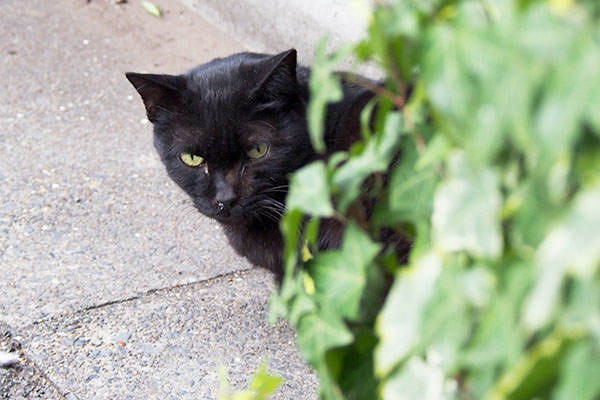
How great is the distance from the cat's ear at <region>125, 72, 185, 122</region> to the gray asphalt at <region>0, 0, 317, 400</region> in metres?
0.60

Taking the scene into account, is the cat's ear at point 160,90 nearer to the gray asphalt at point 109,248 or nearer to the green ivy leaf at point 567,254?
the gray asphalt at point 109,248

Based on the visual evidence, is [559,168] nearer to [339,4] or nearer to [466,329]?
[466,329]

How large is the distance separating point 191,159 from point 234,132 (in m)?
0.18

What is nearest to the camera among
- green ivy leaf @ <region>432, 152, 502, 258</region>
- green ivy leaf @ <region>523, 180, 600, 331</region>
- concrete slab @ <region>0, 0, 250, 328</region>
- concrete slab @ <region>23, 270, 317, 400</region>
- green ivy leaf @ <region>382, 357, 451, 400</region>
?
green ivy leaf @ <region>523, 180, 600, 331</region>

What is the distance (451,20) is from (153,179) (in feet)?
7.62

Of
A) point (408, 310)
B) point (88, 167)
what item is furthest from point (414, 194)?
point (88, 167)

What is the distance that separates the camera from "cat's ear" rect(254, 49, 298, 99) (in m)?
2.01

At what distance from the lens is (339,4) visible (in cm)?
312

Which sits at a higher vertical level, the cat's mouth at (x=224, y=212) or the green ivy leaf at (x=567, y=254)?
the green ivy leaf at (x=567, y=254)

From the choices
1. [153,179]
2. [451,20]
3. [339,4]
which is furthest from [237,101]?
[451,20]

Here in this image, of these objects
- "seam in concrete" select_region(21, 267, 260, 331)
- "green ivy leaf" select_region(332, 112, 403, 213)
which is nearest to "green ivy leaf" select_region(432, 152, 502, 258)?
"green ivy leaf" select_region(332, 112, 403, 213)

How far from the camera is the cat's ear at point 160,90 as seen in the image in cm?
208

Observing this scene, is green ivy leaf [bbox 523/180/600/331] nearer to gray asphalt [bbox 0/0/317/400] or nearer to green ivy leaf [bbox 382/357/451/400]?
green ivy leaf [bbox 382/357/451/400]

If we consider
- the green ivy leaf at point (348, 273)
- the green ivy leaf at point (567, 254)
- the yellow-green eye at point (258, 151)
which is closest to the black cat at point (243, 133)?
the yellow-green eye at point (258, 151)
